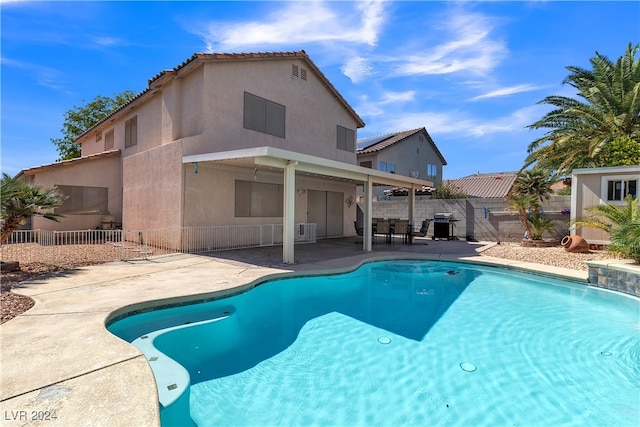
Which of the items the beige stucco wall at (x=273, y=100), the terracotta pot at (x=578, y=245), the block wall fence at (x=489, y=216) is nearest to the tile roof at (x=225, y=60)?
the beige stucco wall at (x=273, y=100)

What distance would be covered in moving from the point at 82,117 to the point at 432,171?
3455 centimetres

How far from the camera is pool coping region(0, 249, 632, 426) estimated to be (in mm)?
2428

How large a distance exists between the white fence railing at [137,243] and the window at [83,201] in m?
2.07

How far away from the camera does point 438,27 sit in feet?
33.6

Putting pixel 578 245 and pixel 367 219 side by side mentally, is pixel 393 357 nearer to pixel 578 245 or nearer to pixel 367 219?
pixel 367 219

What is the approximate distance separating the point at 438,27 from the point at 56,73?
2164 cm

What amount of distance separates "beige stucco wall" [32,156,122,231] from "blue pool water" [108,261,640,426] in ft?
44.5

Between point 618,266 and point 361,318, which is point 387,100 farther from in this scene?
point 361,318

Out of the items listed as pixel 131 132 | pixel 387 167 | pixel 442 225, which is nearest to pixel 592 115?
pixel 442 225

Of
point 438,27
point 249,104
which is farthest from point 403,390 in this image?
point 249,104

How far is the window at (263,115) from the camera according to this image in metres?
12.9

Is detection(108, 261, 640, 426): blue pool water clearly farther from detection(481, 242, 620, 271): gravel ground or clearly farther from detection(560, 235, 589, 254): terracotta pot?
detection(560, 235, 589, 254): terracotta pot

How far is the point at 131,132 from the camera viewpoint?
16.5m

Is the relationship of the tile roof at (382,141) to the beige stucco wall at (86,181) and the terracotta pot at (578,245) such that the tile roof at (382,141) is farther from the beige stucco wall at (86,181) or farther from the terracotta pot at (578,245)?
the beige stucco wall at (86,181)
